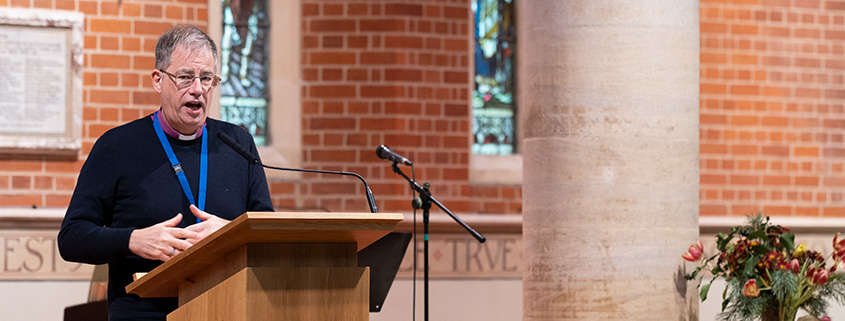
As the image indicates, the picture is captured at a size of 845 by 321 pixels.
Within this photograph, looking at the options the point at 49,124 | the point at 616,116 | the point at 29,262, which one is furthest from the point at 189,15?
the point at 616,116

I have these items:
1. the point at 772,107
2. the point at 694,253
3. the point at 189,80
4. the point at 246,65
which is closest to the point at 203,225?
the point at 189,80

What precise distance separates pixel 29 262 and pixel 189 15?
1597 millimetres

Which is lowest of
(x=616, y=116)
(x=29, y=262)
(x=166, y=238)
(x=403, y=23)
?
(x=29, y=262)

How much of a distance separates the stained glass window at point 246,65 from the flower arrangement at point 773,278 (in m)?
3.08

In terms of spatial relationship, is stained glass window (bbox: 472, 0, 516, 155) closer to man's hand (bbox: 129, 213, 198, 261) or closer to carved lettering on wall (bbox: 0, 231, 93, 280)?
carved lettering on wall (bbox: 0, 231, 93, 280)

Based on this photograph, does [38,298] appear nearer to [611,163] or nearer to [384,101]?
[384,101]

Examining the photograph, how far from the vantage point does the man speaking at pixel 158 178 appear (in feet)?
7.69

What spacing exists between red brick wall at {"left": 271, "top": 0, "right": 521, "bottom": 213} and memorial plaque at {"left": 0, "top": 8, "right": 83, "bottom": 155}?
1.28 m

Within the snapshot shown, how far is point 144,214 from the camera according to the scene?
241 cm

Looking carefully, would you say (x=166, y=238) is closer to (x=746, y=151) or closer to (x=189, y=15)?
(x=189, y=15)

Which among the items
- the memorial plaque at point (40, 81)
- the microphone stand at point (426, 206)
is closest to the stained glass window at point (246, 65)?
the memorial plaque at point (40, 81)

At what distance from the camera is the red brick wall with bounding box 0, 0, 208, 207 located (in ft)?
19.3

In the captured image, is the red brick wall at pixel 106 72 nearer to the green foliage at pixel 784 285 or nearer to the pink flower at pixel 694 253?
the pink flower at pixel 694 253

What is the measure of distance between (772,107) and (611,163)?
130 inches
